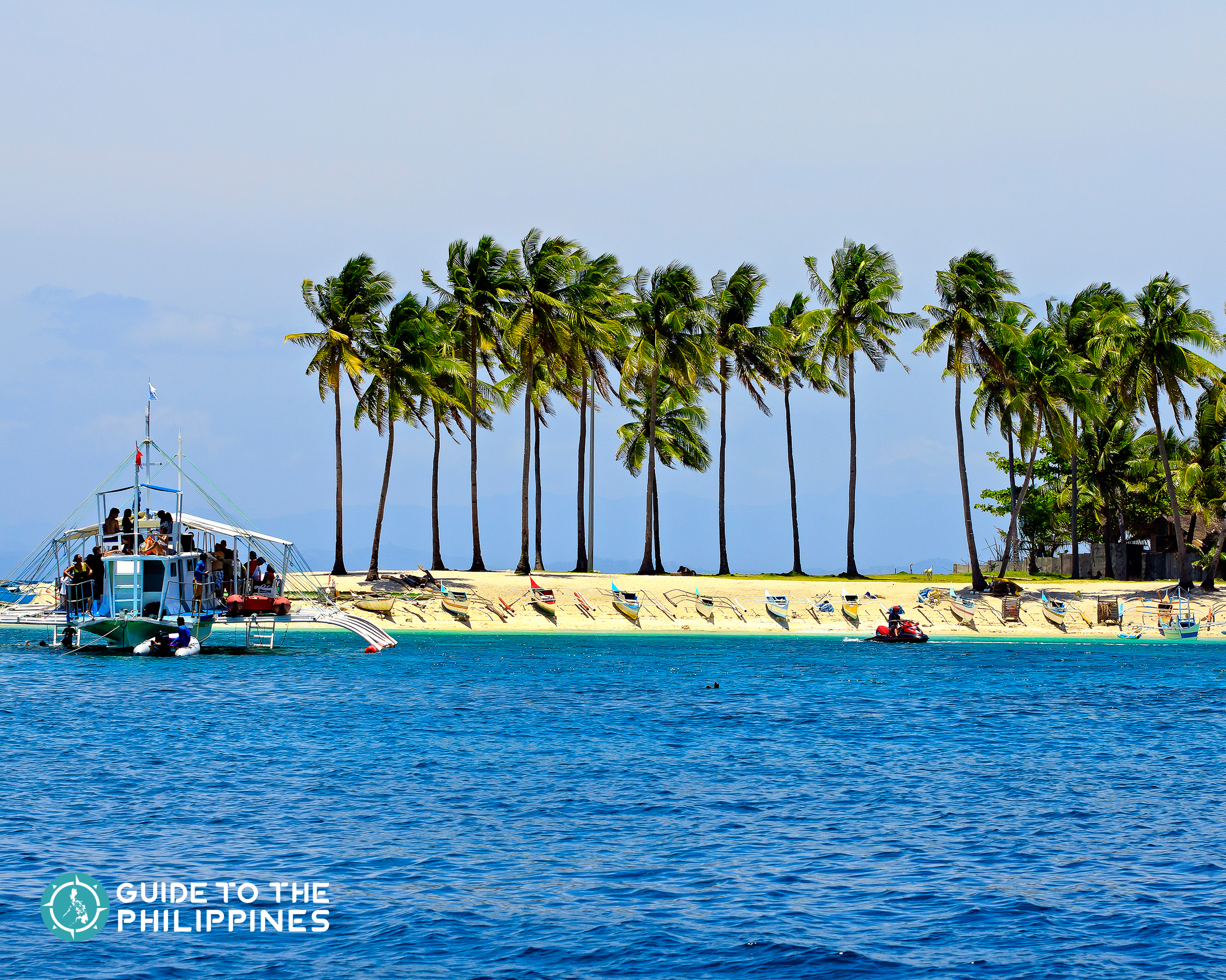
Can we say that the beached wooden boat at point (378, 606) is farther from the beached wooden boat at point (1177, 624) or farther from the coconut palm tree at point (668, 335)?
the beached wooden boat at point (1177, 624)

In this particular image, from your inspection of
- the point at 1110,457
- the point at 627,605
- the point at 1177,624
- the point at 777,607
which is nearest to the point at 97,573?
the point at 627,605

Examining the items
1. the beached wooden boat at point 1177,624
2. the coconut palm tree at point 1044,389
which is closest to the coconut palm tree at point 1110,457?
the coconut palm tree at point 1044,389

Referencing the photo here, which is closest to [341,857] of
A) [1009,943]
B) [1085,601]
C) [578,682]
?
[1009,943]

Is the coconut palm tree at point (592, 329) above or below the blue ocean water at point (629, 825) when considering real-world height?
above

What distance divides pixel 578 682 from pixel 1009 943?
27428 mm

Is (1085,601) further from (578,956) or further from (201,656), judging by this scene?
(578,956)

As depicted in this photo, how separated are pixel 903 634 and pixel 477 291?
3090 cm

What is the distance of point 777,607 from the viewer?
61.2 meters

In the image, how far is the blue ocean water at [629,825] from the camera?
1319 centimetres

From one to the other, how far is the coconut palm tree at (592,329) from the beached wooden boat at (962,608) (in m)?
21.4

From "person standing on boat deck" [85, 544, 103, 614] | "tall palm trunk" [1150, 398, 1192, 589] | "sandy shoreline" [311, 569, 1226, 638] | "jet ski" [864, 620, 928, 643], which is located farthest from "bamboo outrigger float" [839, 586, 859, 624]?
"person standing on boat deck" [85, 544, 103, 614]

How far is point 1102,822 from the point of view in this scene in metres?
19.7

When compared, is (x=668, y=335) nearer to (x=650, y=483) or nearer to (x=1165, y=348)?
(x=650, y=483)

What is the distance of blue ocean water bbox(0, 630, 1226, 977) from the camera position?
43.3ft
